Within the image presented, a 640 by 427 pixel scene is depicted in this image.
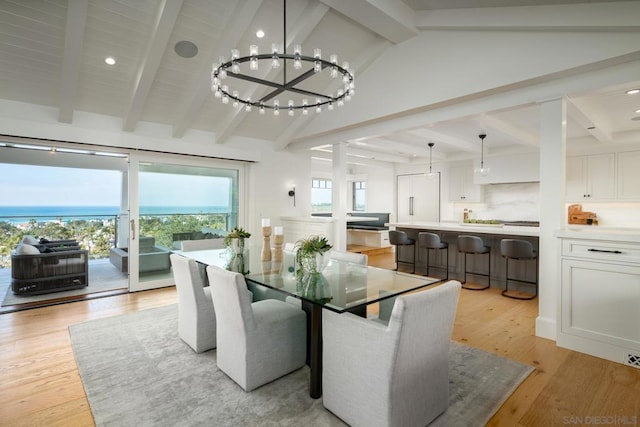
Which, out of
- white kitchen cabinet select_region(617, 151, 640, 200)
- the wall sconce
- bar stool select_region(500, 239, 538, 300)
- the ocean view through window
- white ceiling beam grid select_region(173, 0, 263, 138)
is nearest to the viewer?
white ceiling beam grid select_region(173, 0, 263, 138)

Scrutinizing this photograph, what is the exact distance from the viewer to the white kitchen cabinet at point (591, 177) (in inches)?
225

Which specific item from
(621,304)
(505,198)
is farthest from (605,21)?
(505,198)

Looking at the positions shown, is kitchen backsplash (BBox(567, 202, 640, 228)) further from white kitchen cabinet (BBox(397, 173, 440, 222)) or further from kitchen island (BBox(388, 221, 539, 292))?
white kitchen cabinet (BBox(397, 173, 440, 222))

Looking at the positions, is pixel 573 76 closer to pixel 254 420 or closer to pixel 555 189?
pixel 555 189

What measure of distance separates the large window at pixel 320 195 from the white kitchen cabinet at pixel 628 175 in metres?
7.36

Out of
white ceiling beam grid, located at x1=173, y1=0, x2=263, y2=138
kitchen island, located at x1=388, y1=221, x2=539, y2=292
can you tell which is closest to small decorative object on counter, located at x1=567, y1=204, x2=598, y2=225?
kitchen island, located at x1=388, y1=221, x2=539, y2=292

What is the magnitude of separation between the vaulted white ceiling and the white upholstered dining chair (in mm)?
2274

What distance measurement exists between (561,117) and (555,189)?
672 millimetres

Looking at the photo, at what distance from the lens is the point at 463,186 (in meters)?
7.91

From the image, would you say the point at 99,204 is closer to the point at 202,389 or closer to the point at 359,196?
the point at 202,389

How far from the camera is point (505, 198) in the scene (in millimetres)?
7477

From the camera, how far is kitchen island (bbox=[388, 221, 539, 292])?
15.3 ft

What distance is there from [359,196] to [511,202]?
450 cm

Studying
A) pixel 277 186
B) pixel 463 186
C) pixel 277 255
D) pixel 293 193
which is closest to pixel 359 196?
pixel 463 186
